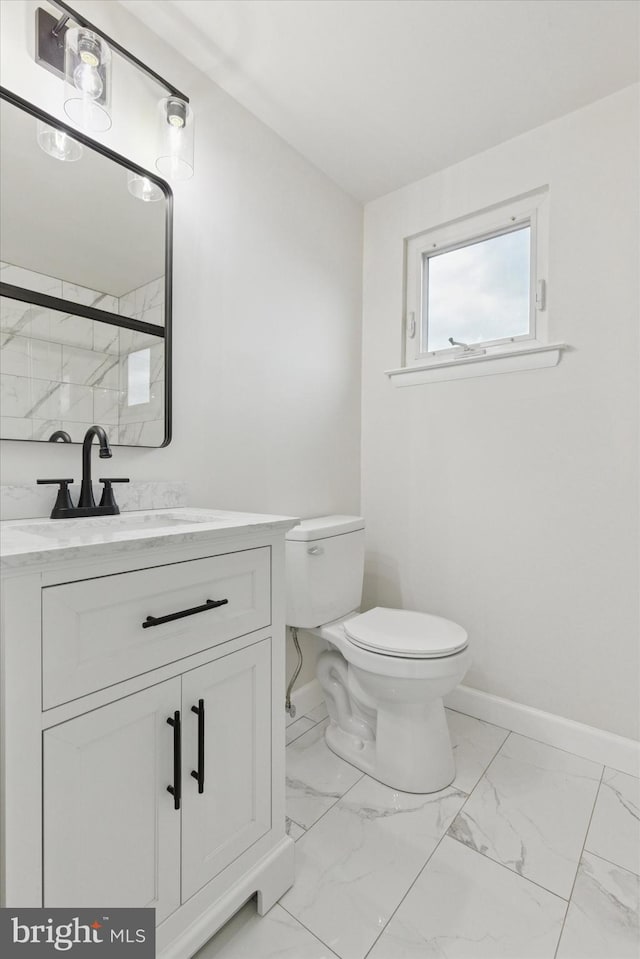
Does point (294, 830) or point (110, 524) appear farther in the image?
point (294, 830)

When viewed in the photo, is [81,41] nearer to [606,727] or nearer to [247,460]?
[247,460]

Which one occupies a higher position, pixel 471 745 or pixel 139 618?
pixel 139 618

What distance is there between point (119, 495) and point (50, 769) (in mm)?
714

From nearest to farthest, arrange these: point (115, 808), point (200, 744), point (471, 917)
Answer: point (115, 808) → point (200, 744) → point (471, 917)

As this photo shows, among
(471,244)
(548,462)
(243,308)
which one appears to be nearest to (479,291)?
(471,244)

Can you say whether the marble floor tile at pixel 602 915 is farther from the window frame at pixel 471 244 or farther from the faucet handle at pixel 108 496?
the window frame at pixel 471 244

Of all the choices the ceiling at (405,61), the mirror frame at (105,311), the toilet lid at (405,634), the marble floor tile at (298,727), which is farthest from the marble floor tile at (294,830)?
the ceiling at (405,61)

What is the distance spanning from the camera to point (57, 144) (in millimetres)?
1153

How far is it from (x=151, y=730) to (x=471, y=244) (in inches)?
83.4

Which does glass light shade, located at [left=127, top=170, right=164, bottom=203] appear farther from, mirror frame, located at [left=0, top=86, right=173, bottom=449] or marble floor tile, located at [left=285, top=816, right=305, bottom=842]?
marble floor tile, located at [left=285, top=816, right=305, bottom=842]

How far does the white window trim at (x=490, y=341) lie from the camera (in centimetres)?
176

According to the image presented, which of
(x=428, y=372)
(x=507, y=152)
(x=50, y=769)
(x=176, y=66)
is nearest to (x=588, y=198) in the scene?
(x=507, y=152)

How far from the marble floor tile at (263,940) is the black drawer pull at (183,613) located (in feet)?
2.37

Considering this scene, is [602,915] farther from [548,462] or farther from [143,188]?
[143,188]
